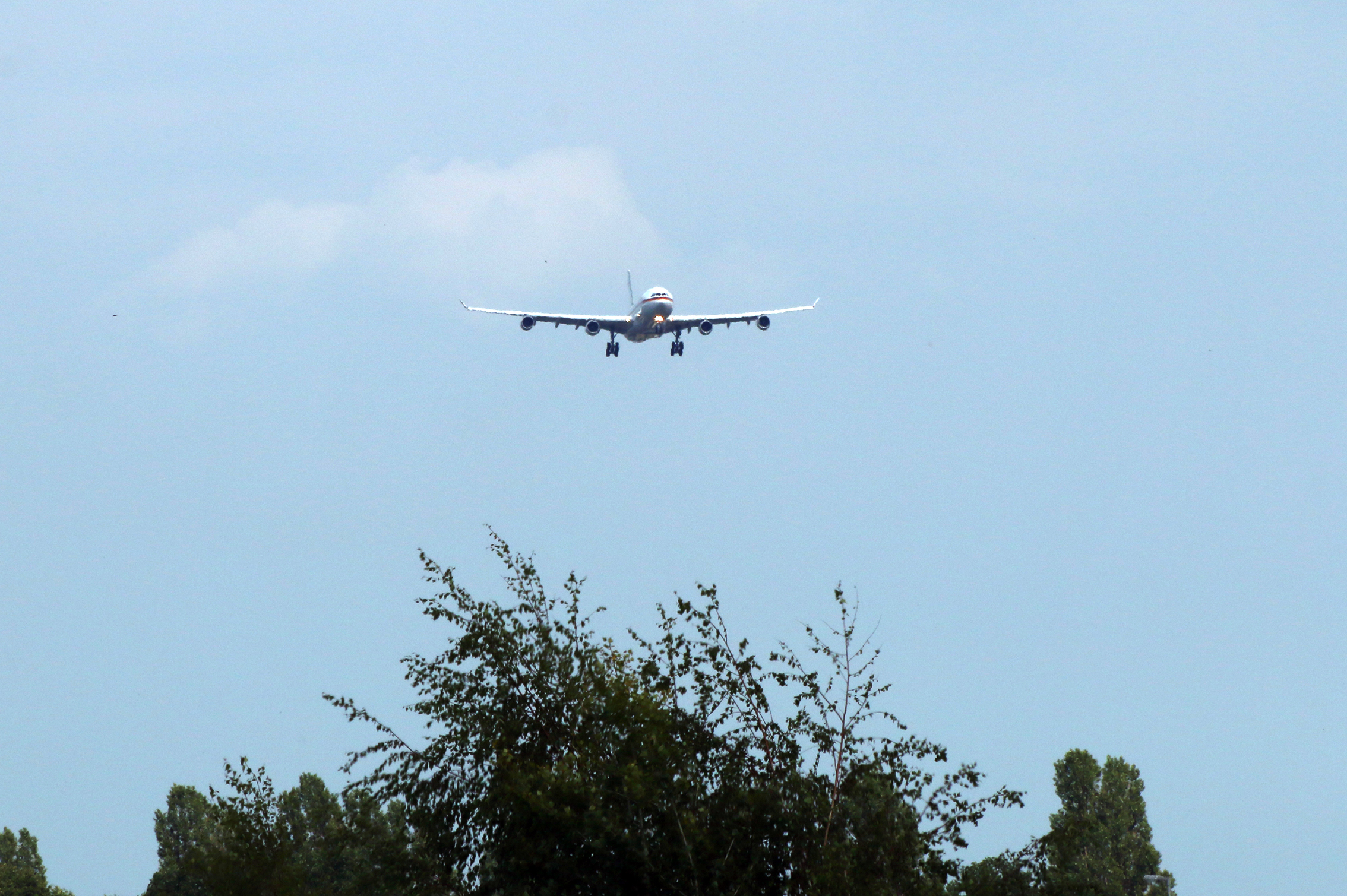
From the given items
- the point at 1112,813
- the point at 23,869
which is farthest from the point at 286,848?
the point at 23,869

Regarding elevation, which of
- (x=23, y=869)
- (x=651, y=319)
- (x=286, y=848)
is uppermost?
(x=651, y=319)

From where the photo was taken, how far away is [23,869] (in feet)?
326

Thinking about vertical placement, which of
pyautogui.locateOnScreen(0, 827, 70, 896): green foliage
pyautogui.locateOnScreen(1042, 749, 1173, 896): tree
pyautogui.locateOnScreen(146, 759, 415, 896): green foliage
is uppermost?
pyautogui.locateOnScreen(1042, 749, 1173, 896): tree

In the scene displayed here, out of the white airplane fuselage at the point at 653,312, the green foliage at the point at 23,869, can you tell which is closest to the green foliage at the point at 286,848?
the white airplane fuselage at the point at 653,312

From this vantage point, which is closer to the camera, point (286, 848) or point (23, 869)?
point (286, 848)

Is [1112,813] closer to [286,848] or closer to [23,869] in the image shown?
[286,848]

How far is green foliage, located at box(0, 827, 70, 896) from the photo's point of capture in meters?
94.8

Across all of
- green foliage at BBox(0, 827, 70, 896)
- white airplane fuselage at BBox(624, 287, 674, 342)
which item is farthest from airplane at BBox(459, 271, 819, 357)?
green foliage at BBox(0, 827, 70, 896)

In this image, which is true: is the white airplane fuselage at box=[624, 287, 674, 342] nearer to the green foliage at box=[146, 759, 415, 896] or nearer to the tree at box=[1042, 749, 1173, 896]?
the tree at box=[1042, 749, 1173, 896]

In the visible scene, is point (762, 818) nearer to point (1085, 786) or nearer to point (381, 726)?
point (381, 726)

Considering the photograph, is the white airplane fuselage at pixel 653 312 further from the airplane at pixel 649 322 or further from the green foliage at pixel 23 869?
the green foliage at pixel 23 869

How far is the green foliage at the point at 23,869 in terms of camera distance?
311ft

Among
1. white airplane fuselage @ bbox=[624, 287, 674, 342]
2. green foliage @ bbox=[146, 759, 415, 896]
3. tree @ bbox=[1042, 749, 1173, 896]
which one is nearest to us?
green foliage @ bbox=[146, 759, 415, 896]

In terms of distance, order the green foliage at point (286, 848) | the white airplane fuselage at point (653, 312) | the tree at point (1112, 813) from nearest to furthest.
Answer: the green foliage at point (286, 848) → the tree at point (1112, 813) → the white airplane fuselage at point (653, 312)
